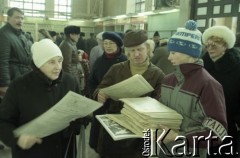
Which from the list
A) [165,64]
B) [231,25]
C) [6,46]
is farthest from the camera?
[231,25]

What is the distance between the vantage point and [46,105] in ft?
6.06

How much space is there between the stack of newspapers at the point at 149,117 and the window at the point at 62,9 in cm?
1607

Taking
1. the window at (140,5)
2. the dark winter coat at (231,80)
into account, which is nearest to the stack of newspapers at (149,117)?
the dark winter coat at (231,80)

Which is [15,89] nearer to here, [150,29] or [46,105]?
[46,105]

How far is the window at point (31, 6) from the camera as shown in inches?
644

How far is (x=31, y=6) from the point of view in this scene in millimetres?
17016

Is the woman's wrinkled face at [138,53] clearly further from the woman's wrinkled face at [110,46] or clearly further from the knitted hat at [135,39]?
the woman's wrinkled face at [110,46]

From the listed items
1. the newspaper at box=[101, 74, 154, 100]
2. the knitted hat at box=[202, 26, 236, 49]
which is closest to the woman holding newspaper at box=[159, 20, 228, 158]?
the newspaper at box=[101, 74, 154, 100]

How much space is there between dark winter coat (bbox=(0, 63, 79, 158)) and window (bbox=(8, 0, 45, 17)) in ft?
50.7

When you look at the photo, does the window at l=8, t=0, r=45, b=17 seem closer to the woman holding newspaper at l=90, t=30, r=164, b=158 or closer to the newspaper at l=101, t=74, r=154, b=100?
the woman holding newspaper at l=90, t=30, r=164, b=158

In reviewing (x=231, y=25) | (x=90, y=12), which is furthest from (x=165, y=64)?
(x=90, y=12)

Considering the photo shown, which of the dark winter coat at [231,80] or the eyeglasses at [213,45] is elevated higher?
the eyeglasses at [213,45]

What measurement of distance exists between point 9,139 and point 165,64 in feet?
11.3

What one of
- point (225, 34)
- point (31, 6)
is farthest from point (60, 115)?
point (31, 6)
